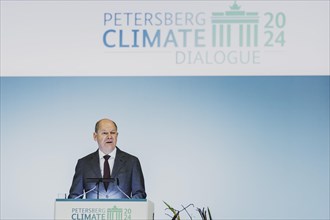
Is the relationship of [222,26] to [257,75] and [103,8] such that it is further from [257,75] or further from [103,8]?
[103,8]

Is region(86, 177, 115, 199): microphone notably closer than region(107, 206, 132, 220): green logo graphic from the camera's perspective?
No

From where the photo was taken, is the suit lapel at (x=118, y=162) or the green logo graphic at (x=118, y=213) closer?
the green logo graphic at (x=118, y=213)

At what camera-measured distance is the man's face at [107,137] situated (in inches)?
261

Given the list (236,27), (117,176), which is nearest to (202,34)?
(236,27)

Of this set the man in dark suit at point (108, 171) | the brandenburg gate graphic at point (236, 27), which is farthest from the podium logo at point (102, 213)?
the brandenburg gate graphic at point (236, 27)

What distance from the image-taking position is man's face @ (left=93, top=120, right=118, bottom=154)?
663 cm

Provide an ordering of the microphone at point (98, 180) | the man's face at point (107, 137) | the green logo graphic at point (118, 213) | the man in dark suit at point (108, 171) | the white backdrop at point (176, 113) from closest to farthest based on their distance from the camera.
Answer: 1. the green logo graphic at point (118, 213)
2. the microphone at point (98, 180)
3. the man in dark suit at point (108, 171)
4. the white backdrop at point (176, 113)
5. the man's face at point (107, 137)

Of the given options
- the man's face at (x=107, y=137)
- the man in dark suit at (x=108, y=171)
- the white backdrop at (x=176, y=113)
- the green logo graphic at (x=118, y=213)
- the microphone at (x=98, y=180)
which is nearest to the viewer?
the green logo graphic at (x=118, y=213)

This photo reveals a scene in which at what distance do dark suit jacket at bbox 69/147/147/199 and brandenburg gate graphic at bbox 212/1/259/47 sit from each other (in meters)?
1.09

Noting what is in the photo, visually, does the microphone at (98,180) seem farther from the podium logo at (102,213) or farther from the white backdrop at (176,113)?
the podium logo at (102,213)

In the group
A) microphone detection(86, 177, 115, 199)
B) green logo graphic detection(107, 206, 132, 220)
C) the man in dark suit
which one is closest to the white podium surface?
green logo graphic detection(107, 206, 132, 220)

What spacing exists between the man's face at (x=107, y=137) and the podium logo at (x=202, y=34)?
576mm

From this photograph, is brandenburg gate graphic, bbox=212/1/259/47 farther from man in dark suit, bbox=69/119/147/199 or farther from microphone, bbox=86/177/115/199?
microphone, bbox=86/177/115/199

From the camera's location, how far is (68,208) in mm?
5340
